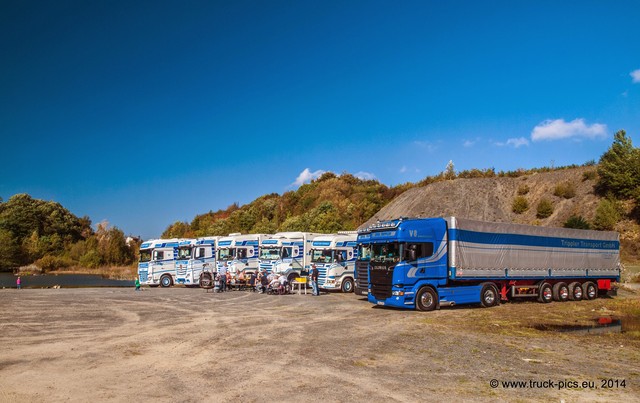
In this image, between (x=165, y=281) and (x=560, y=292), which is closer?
(x=560, y=292)

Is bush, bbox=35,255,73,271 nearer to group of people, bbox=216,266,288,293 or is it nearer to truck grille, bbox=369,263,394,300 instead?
group of people, bbox=216,266,288,293

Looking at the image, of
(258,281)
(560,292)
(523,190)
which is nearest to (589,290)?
(560,292)

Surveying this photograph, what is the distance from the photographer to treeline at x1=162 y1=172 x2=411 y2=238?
70131mm

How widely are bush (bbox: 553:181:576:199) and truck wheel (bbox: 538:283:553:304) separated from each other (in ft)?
117

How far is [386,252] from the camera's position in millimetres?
20281

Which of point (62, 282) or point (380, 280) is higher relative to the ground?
point (380, 280)

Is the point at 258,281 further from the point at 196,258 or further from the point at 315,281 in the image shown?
the point at 196,258

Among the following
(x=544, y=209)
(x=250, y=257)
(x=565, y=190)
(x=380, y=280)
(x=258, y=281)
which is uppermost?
(x=565, y=190)

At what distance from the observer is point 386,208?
70312 millimetres

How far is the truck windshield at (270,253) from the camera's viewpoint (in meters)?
31.1

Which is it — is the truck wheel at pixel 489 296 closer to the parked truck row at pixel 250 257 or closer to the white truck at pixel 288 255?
the parked truck row at pixel 250 257

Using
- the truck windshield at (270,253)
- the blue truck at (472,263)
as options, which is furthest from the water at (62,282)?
the blue truck at (472,263)

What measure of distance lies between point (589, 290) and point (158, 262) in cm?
2947

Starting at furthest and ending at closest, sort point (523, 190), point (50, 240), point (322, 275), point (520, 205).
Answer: point (50, 240) → point (523, 190) → point (520, 205) → point (322, 275)
